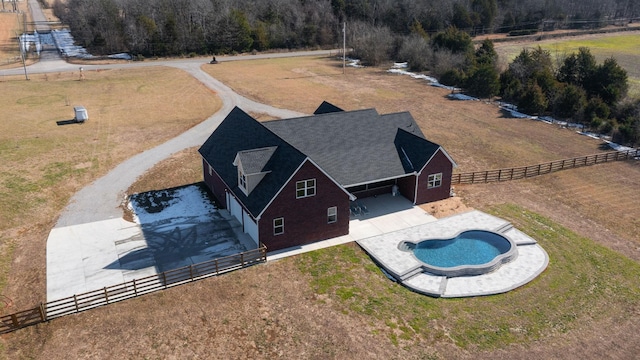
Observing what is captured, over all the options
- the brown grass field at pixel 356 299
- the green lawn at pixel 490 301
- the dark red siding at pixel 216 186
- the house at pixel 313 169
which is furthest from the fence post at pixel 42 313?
the dark red siding at pixel 216 186

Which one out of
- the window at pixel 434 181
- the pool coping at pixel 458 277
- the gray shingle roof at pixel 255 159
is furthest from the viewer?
the window at pixel 434 181

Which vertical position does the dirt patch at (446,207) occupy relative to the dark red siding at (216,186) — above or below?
below

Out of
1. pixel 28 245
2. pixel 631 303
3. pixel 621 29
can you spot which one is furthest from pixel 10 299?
pixel 621 29

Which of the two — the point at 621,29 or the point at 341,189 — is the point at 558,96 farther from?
the point at 621,29

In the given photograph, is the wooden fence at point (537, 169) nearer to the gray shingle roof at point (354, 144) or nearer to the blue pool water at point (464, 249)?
the gray shingle roof at point (354, 144)

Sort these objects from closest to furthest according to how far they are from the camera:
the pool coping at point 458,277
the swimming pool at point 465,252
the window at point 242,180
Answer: the pool coping at point 458,277 → the swimming pool at point 465,252 → the window at point 242,180

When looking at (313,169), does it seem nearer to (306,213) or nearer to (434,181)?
(306,213)

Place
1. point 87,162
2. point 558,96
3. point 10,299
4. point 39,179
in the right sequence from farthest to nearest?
point 558,96 → point 87,162 → point 39,179 → point 10,299

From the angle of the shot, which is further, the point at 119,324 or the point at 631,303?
the point at 631,303
